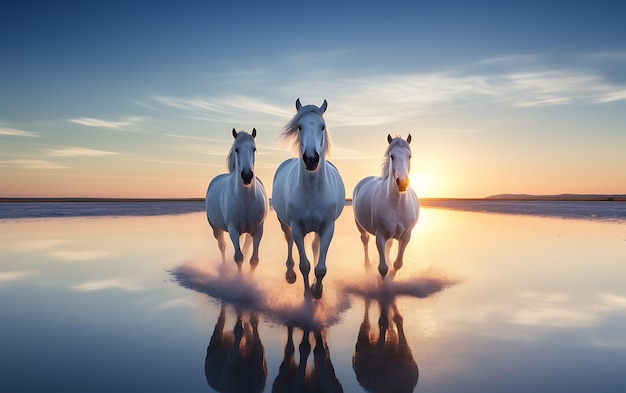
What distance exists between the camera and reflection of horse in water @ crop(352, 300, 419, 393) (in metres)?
3.74

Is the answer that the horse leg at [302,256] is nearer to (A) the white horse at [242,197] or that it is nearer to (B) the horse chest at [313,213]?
(B) the horse chest at [313,213]

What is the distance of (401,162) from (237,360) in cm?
403

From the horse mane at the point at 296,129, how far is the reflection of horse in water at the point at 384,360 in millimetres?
2616

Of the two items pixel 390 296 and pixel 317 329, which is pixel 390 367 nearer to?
pixel 317 329

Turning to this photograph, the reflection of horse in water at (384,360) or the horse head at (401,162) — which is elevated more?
the horse head at (401,162)

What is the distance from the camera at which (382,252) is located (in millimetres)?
7668

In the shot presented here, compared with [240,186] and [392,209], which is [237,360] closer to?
[240,186]

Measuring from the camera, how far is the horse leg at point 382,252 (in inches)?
298

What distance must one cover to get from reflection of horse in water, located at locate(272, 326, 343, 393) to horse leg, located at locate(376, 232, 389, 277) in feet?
9.80

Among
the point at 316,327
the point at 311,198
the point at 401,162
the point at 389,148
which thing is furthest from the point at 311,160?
the point at 389,148

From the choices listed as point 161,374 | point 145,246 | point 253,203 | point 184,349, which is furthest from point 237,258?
point 145,246

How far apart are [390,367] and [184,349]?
2111 millimetres

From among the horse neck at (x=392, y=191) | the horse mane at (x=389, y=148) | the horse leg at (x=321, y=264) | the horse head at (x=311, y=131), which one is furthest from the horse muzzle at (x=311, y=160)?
the horse neck at (x=392, y=191)

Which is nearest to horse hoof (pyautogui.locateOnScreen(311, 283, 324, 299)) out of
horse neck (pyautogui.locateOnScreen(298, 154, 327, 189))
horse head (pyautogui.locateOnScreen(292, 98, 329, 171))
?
horse neck (pyautogui.locateOnScreen(298, 154, 327, 189))
